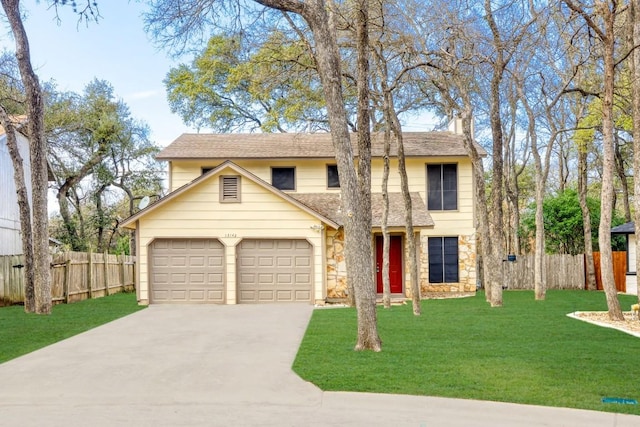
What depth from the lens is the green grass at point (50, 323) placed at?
1077cm

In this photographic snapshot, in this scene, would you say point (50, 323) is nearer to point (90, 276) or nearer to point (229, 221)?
point (229, 221)

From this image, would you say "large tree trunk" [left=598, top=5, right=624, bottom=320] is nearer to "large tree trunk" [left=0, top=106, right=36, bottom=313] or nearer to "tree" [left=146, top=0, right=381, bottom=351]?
"tree" [left=146, top=0, right=381, bottom=351]

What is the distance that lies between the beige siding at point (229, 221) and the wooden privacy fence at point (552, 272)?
11.1 metres

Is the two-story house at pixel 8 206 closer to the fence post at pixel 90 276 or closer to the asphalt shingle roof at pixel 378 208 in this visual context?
the fence post at pixel 90 276

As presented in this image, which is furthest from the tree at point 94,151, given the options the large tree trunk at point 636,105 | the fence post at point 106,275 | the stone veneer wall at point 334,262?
the large tree trunk at point 636,105

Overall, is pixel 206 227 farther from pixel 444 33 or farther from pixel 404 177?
pixel 444 33

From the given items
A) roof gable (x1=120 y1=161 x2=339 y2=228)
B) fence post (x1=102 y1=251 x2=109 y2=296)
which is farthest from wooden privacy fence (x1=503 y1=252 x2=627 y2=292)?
fence post (x1=102 y1=251 x2=109 y2=296)

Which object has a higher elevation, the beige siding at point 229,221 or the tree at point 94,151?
the tree at point 94,151

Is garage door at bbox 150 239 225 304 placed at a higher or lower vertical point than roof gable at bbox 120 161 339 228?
lower

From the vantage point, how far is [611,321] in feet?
44.2

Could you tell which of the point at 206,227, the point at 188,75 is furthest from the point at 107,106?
the point at 206,227

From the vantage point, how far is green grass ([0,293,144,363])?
10.8 meters

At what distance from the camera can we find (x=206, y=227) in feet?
62.1

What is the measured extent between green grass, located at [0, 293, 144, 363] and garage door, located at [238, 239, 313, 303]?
3.27 meters
